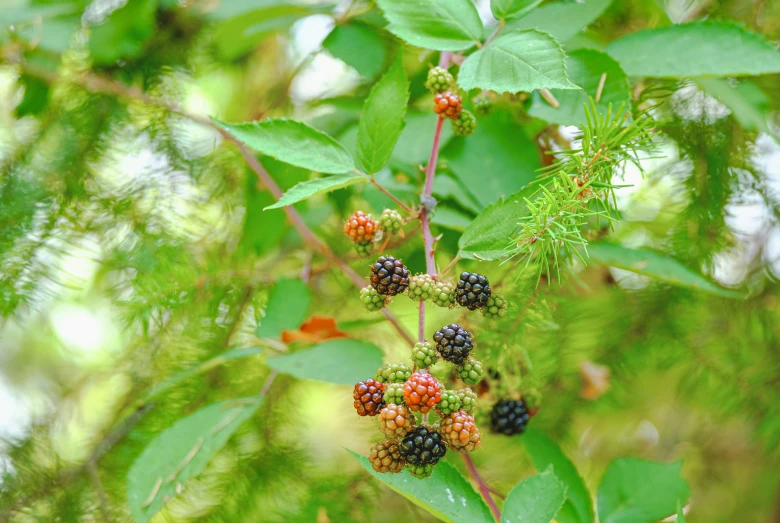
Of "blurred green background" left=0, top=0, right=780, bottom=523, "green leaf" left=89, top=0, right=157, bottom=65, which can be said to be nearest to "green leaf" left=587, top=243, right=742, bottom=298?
"blurred green background" left=0, top=0, right=780, bottom=523

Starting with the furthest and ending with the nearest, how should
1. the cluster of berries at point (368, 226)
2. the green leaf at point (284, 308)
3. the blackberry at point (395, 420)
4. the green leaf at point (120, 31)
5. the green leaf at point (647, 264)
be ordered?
the green leaf at point (120, 31)
the green leaf at point (284, 308)
the green leaf at point (647, 264)
the cluster of berries at point (368, 226)
the blackberry at point (395, 420)

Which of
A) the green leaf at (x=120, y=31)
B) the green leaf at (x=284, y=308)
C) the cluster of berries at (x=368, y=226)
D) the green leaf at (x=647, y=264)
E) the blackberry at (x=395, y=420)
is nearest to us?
the blackberry at (x=395, y=420)

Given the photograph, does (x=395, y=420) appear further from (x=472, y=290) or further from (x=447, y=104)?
(x=447, y=104)

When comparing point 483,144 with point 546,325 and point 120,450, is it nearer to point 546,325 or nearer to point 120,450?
point 546,325

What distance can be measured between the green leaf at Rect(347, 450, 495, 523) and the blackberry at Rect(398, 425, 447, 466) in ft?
0.21

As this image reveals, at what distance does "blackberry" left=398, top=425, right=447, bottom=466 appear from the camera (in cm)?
43

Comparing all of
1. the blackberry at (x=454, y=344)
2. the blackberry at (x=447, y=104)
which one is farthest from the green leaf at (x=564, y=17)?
the blackberry at (x=454, y=344)

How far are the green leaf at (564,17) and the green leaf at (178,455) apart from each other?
1.78 ft

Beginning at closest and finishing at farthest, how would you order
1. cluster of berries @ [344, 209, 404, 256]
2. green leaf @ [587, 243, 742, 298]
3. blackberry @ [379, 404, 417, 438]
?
1. blackberry @ [379, 404, 417, 438]
2. cluster of berries @ [344, 209, 404, 256]
3. green leaf @ [587, 243, 742, 298]

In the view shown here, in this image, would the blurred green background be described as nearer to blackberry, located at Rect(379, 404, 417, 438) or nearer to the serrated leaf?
the serrated leaf

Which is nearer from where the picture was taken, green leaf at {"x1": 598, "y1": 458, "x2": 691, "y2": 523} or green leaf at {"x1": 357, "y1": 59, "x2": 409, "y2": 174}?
green leaf at {"x1": 357, "y1": 59, "x2": 409, "y2": 174}

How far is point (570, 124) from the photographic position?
61 cm

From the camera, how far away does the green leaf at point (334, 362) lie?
2.00ft

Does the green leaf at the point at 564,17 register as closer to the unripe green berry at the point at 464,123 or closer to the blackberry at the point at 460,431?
the unripe green berry at the point at 464,123
